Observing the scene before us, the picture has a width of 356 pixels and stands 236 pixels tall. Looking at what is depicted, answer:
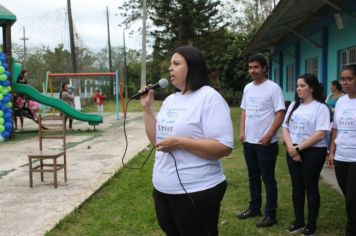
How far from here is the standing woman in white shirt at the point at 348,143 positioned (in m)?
3.97

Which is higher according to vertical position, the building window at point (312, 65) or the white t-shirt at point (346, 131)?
the building window at point (312, 65)

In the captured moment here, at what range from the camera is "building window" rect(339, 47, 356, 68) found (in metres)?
9.87

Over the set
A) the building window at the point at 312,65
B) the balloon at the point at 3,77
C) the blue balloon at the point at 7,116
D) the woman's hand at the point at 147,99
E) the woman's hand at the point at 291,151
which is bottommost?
the blue balloon at the point at 7,116

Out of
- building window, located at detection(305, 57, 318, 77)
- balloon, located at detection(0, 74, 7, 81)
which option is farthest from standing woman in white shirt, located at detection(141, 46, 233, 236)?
balloon, located at detection(0, 74, 7, 81)

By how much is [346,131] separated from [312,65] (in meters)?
10.3

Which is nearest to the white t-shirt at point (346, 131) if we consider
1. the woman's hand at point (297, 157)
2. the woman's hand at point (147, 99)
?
the woman's hand at point (297, 157)

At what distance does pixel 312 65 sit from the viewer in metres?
13.8

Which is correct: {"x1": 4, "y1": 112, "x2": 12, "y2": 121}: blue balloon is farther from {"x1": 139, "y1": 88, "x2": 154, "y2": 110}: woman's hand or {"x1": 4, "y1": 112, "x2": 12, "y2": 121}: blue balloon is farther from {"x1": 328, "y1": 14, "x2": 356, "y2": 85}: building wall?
{"x1": 139, "y1": 88, "x2": 154, "y2": 110}: woman's hand

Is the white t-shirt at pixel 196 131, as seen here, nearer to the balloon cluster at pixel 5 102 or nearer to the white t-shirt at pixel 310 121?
the white t-shirt at pixel 310 121

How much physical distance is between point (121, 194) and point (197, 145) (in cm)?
412

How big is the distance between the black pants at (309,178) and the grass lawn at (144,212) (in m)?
0.32

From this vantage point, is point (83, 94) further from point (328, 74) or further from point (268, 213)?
point (268, 213)

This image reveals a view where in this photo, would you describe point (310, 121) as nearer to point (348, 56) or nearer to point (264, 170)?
point (264, 170)

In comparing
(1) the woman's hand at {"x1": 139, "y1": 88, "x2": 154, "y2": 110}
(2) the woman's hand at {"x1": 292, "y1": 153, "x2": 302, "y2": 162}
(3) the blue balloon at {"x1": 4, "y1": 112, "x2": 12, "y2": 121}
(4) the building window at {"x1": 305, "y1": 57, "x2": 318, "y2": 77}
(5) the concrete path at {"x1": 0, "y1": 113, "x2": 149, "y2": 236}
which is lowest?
(5) the concrete path at {"x1": 0, "y1": 113, "x2": 149, "y2": 236}
